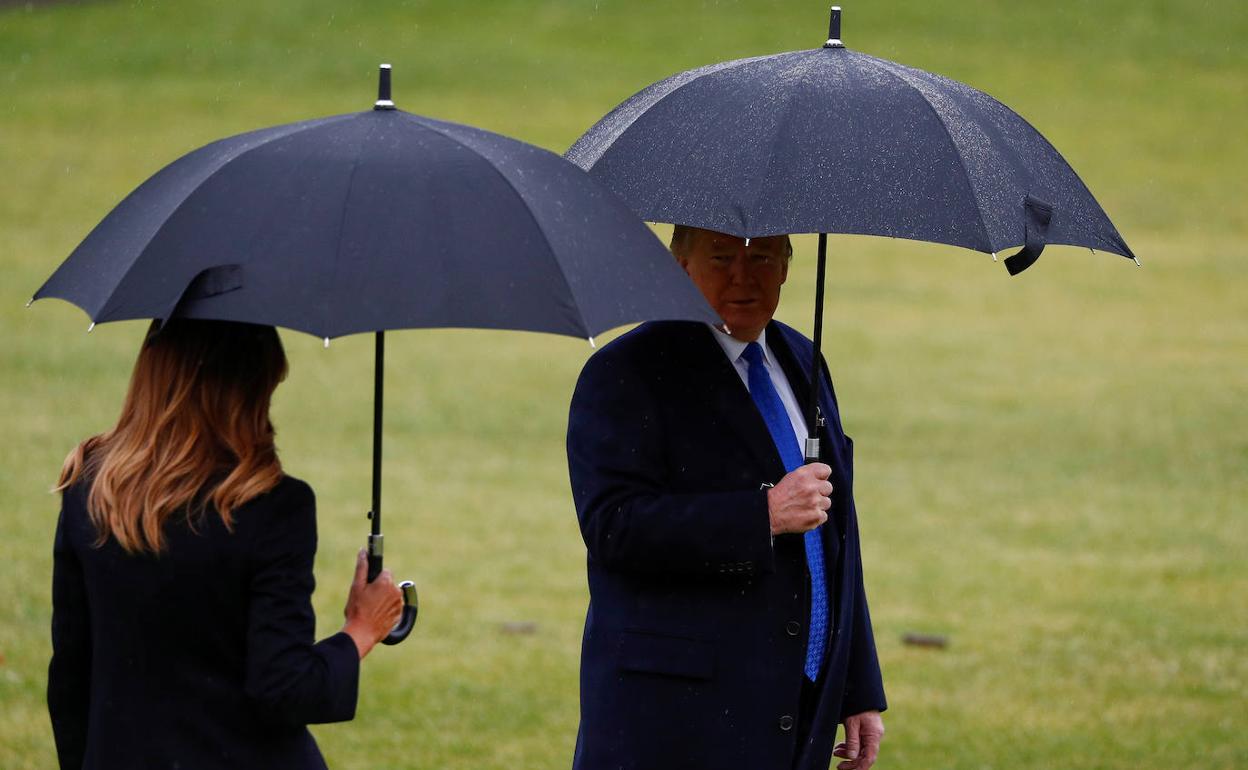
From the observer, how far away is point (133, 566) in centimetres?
315

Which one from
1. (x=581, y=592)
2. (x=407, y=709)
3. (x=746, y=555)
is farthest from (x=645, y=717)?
(x=581, y=592)

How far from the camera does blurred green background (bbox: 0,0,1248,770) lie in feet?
25.4

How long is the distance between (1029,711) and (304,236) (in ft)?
17.2

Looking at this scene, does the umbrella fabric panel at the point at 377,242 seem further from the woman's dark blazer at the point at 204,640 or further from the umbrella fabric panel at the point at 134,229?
the woman's dark blazer at the point at 204,640

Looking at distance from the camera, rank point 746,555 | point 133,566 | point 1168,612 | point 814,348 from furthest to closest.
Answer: point 1168,612 < point 814,348 < point 746,555 < point 133,566

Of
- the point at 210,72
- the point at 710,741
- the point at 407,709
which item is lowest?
the point at 407,709

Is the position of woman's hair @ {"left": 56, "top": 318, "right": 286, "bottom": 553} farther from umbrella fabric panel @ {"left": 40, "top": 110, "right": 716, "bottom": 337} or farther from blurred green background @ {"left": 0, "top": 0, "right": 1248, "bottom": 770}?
blurred green background @ {"left": 0, "top": 0, "right": 1248, "bottom": 770}

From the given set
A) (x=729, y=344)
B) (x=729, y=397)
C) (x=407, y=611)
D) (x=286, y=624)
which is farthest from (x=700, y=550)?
(x=286, y=624)

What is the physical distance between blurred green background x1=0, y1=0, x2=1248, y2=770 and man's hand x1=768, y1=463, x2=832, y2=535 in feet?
10.9

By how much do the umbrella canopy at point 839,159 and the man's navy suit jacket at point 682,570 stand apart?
12.2 inches

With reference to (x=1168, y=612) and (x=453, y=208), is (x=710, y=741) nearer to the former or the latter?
(x=453, y=208)

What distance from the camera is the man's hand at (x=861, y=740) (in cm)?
421

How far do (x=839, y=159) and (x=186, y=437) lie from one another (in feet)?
4.79

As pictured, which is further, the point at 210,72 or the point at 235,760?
the point at 210,72
